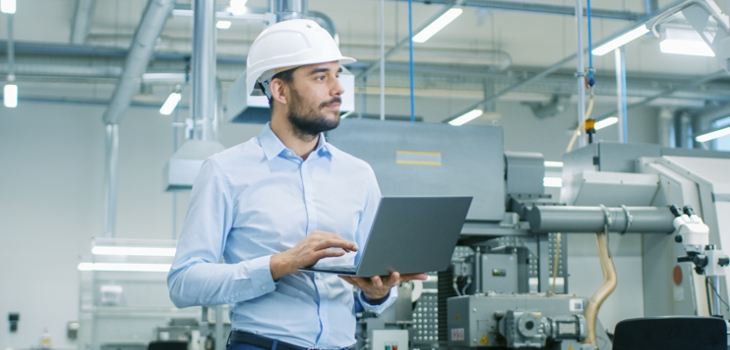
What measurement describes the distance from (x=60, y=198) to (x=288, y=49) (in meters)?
9.89

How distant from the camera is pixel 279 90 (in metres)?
1.68

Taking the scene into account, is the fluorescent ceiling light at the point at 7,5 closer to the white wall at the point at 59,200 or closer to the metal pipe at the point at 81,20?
the metal pipe at the point at 81,20

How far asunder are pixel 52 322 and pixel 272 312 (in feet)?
32.5

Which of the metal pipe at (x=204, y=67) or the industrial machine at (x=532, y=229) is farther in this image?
the metal pipe at (x=204, y=67)

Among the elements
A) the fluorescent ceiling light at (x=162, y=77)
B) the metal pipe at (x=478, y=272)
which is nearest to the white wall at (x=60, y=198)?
the fluorescent ceiling light at (x=162, y=77)

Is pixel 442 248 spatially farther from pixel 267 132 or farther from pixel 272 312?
pixel 267 132

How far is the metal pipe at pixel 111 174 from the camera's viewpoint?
9.81 meters

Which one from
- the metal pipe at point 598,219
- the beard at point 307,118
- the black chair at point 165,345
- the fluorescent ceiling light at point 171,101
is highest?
the fluorescent ceiling light at point 171,101

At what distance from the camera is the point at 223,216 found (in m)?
1.55

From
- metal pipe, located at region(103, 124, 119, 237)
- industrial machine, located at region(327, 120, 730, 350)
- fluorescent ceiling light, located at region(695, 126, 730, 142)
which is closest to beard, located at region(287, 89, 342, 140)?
industrial machine, located at region(327, 120, 730, 350)

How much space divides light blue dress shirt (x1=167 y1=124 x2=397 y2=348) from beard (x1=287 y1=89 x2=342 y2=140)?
2.0 inches

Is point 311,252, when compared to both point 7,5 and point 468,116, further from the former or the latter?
point 468,116

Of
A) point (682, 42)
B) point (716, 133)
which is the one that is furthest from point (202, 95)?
point (716, 133)

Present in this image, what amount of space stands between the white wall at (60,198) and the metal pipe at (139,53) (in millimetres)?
970
